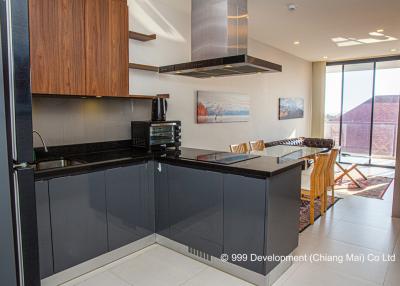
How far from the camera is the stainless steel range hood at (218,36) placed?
2979 millimetres

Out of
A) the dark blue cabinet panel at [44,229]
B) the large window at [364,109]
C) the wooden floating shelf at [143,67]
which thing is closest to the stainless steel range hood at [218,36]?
the wooden floating shelf at [143,67]

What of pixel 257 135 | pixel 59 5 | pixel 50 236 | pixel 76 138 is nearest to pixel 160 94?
pixel 76 138

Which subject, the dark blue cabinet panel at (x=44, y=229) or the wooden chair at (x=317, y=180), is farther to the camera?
the wooden chair at (x=317, y=180)

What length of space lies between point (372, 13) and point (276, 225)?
357 cm

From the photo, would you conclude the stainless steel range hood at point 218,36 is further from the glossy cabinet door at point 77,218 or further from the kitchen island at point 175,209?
the glossy cabinet door at point 77,218

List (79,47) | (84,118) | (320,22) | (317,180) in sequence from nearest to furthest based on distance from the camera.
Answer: (79,47), (84,118), (317,180), (320,22)

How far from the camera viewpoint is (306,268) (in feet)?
8.98

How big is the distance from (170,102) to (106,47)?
142 cm

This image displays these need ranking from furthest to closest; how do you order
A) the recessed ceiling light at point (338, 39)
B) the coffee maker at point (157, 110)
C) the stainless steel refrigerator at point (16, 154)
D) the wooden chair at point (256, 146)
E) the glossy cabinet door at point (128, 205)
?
the recessed ceiling light at point (338, 39) < the wooden chair at point (256, 146) < the coffee maker at point (157, 110) < the glossy cabinet door at point (128, 205) < the stainless steel refrigerator at point (16, 154)

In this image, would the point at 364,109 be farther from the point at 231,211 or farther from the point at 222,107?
the point at 231,211

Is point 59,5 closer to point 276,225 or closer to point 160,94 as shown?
point 160,94

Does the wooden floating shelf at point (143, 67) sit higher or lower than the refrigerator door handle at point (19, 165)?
higher

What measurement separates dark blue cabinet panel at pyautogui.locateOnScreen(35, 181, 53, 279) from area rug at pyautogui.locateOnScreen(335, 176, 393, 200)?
4.67m

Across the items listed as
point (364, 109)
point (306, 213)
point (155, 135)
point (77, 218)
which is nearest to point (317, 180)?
point (306, 213)
